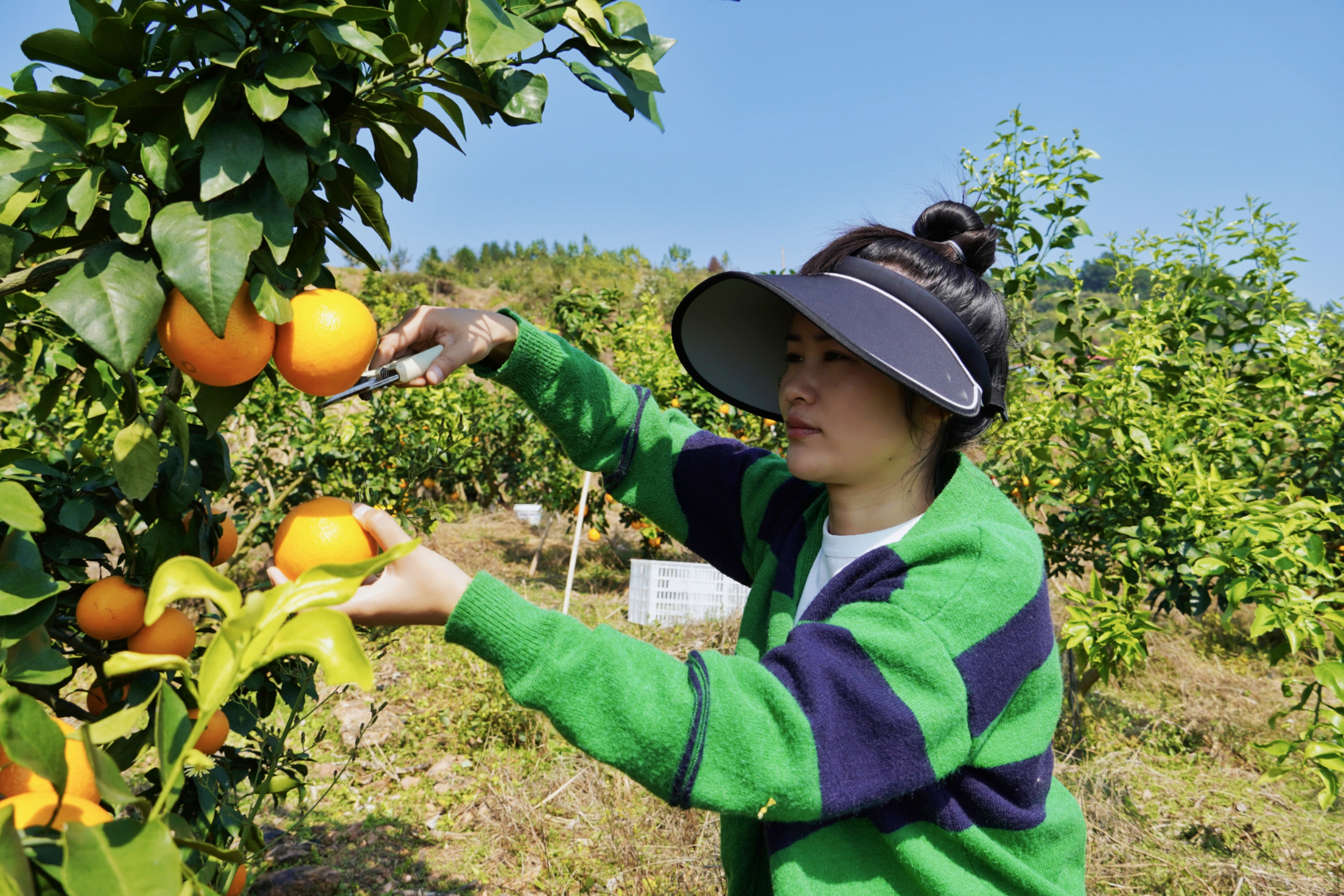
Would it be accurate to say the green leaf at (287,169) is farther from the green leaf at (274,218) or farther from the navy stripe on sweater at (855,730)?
the navy stripe on sweater at (855,730)

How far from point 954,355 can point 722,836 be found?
2.27ft

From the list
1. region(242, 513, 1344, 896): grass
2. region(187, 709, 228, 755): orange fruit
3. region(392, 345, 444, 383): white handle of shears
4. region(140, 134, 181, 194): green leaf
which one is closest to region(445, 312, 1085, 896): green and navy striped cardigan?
region(392, 345, 444, 383): white handle of shears

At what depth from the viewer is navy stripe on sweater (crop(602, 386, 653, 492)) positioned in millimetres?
1454

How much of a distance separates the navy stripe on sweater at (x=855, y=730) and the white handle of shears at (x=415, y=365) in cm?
54

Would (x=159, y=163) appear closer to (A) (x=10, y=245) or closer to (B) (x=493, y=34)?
(A) (x=10, y=245)

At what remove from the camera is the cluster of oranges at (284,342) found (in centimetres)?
73

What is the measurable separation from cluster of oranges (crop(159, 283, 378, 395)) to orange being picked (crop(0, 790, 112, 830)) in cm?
35

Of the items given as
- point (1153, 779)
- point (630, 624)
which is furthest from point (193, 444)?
point (630, 624)

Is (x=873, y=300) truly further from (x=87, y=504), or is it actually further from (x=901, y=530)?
(x=87, y=504)

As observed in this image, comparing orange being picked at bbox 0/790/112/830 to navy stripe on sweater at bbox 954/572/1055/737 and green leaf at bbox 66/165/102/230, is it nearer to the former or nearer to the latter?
green leaf at bbox 66/165/102/230

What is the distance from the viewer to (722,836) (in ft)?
3.71

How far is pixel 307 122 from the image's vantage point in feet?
2.41

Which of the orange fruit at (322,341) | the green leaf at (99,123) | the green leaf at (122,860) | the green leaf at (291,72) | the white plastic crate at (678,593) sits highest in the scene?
the green leaf at (291,72)

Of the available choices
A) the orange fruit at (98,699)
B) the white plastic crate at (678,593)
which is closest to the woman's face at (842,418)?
the orange fruit at (98,699)
